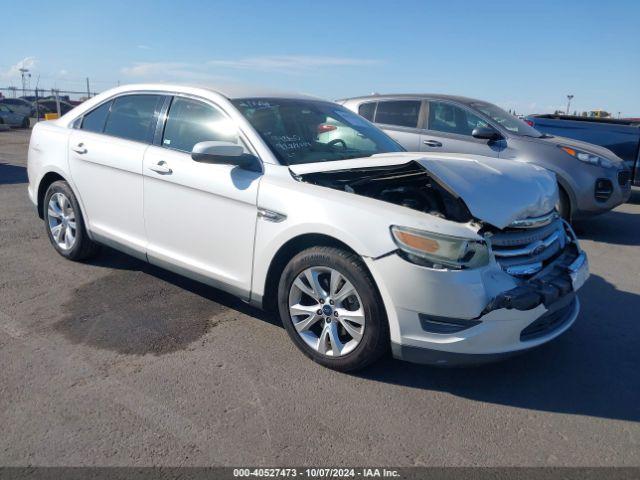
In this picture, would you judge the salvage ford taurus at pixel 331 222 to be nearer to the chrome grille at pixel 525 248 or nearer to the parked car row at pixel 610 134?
the chrome grille at pixel 525 248

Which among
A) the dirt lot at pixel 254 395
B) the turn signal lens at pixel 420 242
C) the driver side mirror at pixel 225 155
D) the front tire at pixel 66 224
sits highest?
the driver side mirror at pixel 225 155

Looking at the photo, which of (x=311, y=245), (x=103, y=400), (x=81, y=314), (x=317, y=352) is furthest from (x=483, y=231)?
(x=81, y=314)

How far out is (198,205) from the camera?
3.84 meters

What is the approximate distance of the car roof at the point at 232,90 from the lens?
4145 millimetres

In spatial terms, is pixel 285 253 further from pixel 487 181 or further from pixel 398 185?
pixel 487 181

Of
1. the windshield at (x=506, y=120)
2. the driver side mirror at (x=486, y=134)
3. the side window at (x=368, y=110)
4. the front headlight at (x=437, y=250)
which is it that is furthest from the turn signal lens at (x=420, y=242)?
the side window at (x=368, y=110)

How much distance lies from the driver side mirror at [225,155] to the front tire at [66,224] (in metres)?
1.93

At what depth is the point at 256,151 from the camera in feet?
12.1

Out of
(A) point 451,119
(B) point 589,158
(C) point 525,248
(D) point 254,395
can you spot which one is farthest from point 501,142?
(D) point 254,395

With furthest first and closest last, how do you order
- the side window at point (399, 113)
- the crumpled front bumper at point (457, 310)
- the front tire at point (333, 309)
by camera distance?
the side window at point (399, 113) < the front tire at point (333, 309) < the crumpled front bumper at point (457, 310)

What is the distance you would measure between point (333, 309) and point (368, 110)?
19.5 feet

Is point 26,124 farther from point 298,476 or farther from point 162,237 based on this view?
point 298,476

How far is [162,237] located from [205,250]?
50cm

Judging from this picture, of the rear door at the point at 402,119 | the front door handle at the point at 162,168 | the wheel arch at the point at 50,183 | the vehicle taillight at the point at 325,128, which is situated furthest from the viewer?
the rear door at the point at 402,119
